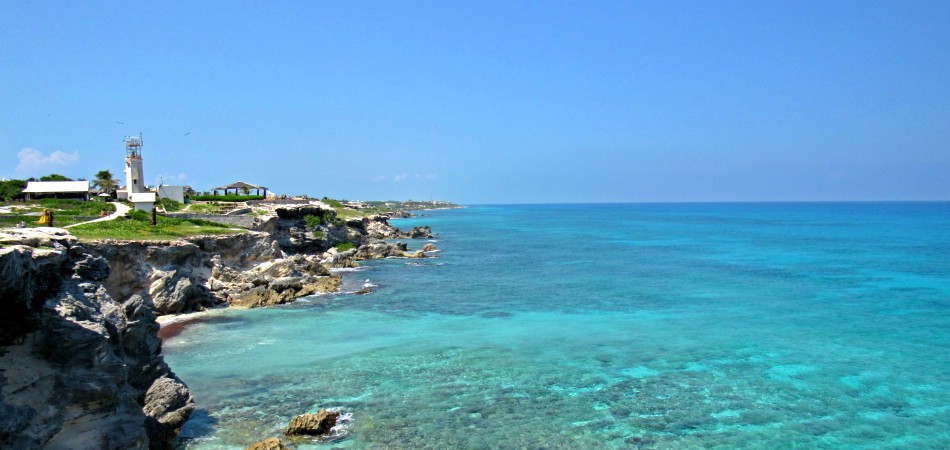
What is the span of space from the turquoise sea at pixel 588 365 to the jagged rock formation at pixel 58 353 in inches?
150

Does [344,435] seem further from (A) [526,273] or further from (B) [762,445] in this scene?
(A) [526,273]

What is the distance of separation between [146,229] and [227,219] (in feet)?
44.7

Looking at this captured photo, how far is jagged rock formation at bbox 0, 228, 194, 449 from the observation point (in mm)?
9656

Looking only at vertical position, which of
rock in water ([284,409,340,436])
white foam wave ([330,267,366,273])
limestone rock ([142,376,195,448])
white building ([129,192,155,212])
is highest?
white building ([129,192,155,212])

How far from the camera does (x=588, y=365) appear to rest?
22188 millimetres

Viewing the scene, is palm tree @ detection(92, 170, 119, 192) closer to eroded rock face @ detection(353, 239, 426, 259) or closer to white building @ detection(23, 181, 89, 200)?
white building @ detection(23, 181, 89, 200)

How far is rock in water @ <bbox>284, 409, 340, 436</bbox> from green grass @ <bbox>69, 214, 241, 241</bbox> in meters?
19.7

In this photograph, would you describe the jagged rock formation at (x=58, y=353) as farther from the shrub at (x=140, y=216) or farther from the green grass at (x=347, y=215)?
the green grass at (x=347, y=215)

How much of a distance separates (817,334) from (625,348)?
9506 millimetres

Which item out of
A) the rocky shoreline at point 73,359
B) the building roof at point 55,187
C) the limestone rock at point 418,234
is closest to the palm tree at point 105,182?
the building roof at point 55,187

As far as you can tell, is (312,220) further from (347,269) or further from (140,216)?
(140,216)

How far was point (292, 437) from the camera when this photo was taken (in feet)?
49.6

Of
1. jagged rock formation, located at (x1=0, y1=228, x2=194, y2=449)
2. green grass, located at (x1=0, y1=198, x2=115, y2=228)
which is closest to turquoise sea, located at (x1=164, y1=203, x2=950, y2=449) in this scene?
jagged rock formation, located at (x1=0, y1=228, x2=194, y2=449)

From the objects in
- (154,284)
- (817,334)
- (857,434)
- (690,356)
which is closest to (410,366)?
(690,356)
